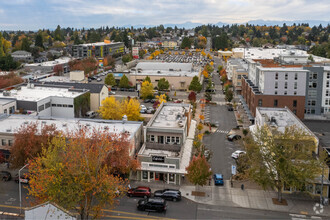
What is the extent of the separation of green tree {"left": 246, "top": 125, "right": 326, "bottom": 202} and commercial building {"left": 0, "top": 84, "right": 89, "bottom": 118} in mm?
27548

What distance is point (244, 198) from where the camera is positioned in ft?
87.7

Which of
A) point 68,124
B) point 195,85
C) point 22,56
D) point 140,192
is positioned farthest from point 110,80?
point 22,56

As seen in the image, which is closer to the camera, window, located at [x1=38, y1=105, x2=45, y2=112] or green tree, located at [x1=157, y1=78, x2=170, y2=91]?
window, located at [x1=38, y1=105, x2=45, y2=112]

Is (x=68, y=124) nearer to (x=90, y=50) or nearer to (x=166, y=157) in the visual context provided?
(x=166, y=157)

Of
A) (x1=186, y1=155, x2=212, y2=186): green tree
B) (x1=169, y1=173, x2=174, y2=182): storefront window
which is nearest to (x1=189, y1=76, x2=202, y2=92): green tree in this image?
(x1=169, y1=173, x2=174, y2=182): storefront window

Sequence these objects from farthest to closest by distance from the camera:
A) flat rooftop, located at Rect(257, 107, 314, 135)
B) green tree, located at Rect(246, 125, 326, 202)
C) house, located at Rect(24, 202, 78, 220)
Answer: flat rooftop, located at Rect(257, 107, 314, 135)
green tree, located at Rect(246, 125, 326, 202)
house, located at Rect(24, 202, 78, 220)

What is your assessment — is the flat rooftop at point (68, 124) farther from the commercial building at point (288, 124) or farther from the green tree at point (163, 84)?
the green tree at point (163, 84)

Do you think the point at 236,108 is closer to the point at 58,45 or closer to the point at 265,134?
the point at 265,134

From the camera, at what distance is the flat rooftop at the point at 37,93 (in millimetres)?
46312

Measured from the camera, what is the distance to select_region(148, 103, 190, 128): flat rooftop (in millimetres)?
34122

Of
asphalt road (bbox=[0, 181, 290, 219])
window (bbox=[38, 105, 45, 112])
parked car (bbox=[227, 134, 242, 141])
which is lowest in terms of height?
asphalt road (bbox=[0, 181, 290, 219])

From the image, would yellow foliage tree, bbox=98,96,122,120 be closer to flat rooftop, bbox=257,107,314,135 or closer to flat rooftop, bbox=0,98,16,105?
flat rooftop, bbox=0,98,16,105

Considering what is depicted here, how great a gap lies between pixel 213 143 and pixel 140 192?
53.5ft

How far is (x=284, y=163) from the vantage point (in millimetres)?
25078
